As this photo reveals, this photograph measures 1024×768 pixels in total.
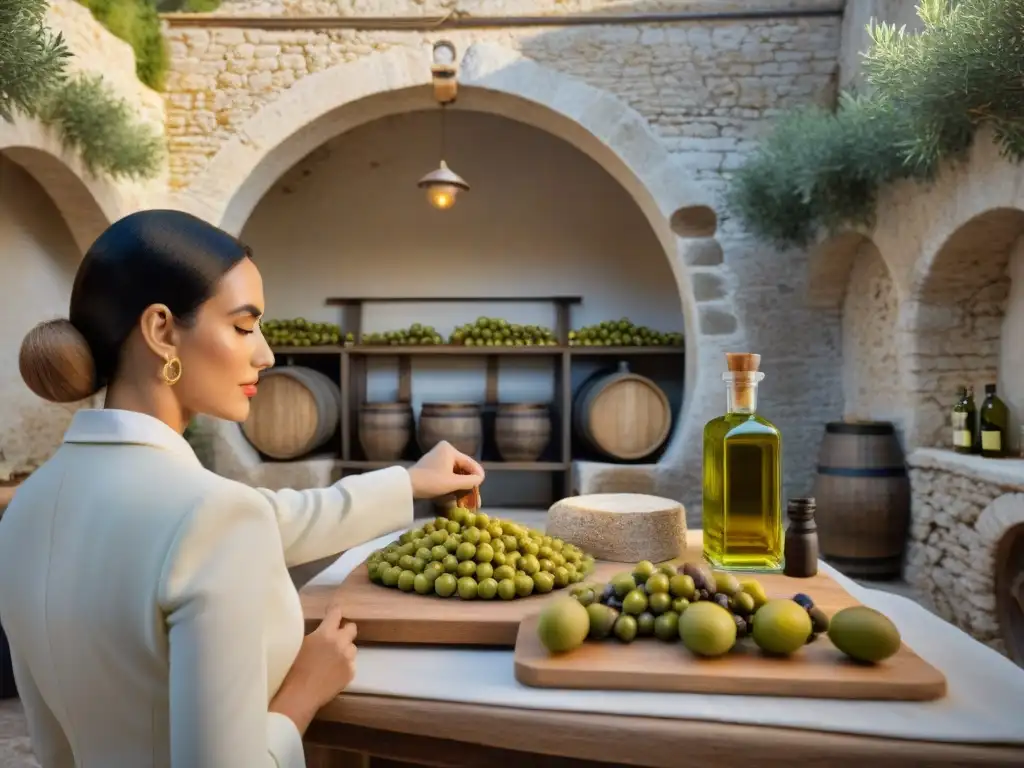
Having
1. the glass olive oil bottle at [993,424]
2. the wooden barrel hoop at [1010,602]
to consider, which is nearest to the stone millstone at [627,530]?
the wooden barrel hoop at [1010,602]

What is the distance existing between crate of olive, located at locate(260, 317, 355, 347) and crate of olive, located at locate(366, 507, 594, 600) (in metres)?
3.71

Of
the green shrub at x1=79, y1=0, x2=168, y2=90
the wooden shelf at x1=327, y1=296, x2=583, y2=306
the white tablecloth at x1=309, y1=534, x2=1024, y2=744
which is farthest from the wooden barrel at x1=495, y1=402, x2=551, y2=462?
the white tablecloth at x1=309, y1=534, x2=1024, y2=744

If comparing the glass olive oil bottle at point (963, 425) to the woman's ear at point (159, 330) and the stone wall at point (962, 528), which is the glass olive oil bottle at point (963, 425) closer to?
the stone wall at point (962, 528)

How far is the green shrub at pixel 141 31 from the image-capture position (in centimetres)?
401

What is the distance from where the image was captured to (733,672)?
991 millimetres

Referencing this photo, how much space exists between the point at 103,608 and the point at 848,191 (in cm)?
374

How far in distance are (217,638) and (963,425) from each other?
3.52m

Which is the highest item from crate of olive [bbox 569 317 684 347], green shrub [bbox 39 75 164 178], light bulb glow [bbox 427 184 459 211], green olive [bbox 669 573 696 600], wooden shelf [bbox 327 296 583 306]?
green shrub [bbox 39 75 164 178]

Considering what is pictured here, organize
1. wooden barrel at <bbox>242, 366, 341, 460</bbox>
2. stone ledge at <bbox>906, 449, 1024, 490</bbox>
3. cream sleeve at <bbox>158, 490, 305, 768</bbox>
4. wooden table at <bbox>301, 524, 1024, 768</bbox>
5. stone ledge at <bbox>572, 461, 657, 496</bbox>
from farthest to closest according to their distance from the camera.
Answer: wooden barrel at <bbox>242, 366, 341, 460</bbox> → stone ledge at <bbox>572, 461, 657, 496</bbox> → stone ledge at <bbox>906, 449, 1024, 490</bbox> → wooden table at <bbox>301, 524, 1024, 768</bbox> → cream sleeve at <bbox>158, 490, 305, 768</bbox>

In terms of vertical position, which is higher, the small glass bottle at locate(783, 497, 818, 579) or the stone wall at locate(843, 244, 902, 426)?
the stone wall at locate(843, 244, 902, 426)

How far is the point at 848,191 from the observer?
3.63 meters

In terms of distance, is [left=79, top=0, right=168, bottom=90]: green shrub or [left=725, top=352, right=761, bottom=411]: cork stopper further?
[left=79, top=0, right=168, bottom=90]: green shrub

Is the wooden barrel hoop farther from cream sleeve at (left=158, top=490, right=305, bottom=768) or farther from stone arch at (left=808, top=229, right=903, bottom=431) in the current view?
cream sleeve at (left=158, top=490, right=305, bottom=768)

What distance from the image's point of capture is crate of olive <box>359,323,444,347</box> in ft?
16.2
